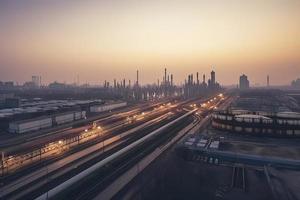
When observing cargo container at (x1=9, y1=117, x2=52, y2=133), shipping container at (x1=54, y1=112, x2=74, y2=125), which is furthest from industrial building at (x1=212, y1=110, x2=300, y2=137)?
cargo container at (x1=9, y1=117, x2=52, y2=133)

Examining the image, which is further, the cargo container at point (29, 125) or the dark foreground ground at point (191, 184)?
the cargo container at point (29, 125)

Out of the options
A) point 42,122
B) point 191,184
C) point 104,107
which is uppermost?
point 104,107

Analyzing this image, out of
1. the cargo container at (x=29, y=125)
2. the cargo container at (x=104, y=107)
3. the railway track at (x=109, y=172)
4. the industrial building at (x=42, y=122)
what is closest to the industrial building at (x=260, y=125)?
the railway track at (x=109, y=172)

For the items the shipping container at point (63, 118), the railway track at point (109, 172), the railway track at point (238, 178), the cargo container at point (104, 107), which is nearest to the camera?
the railway track at point (109, 172)

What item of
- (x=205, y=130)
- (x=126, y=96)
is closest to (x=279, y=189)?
(x=205, y=130)

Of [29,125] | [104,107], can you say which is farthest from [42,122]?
[104,107]

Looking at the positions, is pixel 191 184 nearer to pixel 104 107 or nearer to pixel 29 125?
pixel 29 125

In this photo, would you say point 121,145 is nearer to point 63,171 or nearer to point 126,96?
point 63,171

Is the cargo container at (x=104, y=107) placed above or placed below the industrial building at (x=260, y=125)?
above

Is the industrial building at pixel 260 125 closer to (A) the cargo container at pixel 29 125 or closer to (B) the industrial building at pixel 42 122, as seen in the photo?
(B) the industrial building at pixel 42 122
